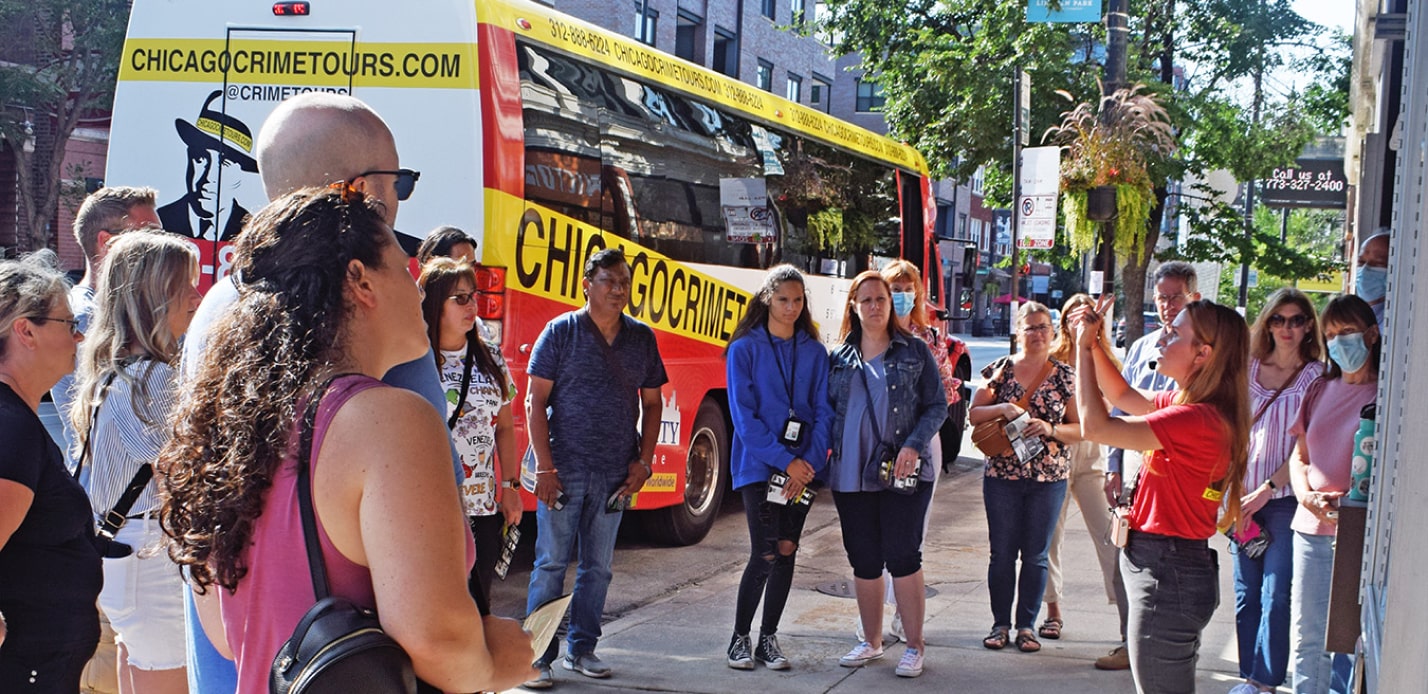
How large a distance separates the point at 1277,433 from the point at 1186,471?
137 cm

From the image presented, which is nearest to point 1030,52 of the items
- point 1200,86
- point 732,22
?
point 1200,86

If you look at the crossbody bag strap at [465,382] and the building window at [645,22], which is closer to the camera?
the crossbody bag strap at [465,382]

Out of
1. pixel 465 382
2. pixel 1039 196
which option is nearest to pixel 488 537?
pixel 465 382

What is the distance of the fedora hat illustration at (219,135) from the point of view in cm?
802

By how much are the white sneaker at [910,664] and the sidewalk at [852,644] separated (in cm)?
4

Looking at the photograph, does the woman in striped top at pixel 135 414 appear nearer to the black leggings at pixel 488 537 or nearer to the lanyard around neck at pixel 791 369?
the black leggings at pixel 488 537

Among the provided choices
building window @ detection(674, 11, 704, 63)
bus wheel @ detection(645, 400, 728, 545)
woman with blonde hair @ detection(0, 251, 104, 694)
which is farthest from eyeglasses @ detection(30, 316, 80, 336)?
building window @ detection(674, 11, 704, 63)

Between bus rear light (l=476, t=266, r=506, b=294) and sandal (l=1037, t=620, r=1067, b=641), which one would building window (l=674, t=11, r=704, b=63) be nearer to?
bus rear light (l=476, t=266, r=506, b=294)

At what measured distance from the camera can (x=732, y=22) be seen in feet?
123

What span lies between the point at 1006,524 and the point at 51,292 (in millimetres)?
4563

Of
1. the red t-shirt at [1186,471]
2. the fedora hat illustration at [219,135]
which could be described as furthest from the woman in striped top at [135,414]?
the fedora hat illustration at [219,135]

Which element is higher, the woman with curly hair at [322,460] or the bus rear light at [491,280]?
the bus rear light at [491,280]

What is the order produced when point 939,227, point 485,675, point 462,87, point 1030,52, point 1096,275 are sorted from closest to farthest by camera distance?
point 485,675
point 462,87
point 1096,275
point 1030,52
point 939,227

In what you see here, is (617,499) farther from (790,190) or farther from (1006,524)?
(790,190)
